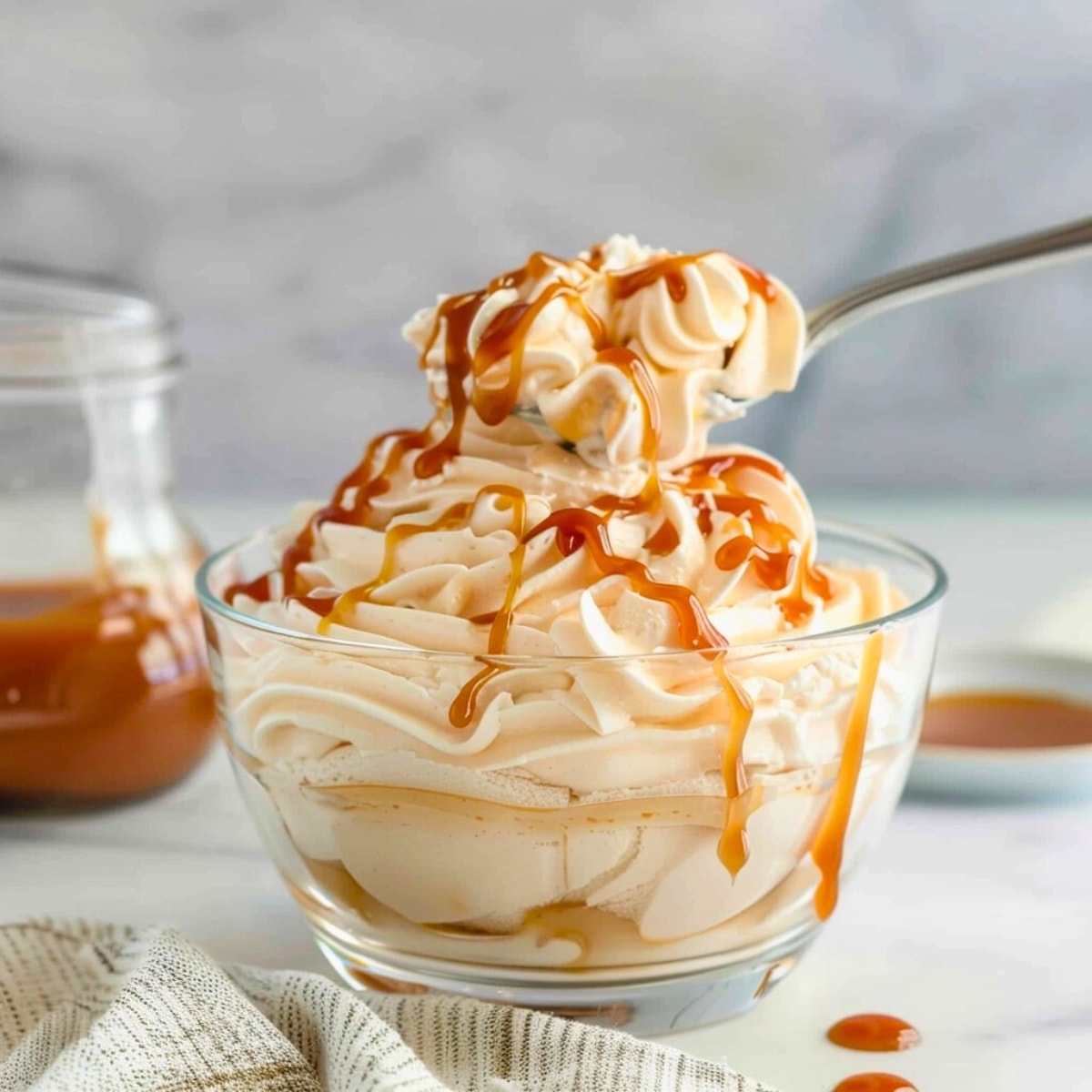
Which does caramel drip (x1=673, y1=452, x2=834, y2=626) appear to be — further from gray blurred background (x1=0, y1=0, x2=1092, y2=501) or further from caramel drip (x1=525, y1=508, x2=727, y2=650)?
gray blurred background (x1=0, y1=0, x2=1092, y2=501)

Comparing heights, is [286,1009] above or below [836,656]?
Result: below

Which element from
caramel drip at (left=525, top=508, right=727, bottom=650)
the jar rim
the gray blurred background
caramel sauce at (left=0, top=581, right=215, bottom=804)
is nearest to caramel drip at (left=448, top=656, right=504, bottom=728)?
caramel drip at (left=525, top=508, right=727, bottom=650)

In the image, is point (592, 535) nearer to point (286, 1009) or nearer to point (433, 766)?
point (433, 766)

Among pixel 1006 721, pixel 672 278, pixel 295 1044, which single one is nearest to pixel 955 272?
pixel 672 278

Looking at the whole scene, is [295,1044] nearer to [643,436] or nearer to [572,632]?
[572,632]

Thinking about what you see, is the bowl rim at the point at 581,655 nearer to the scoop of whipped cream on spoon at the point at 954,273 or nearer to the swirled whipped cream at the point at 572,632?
the swirled whipped cream at the point at 572,632

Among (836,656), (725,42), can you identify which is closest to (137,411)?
(836,656)
